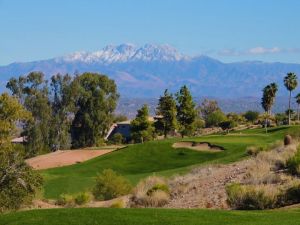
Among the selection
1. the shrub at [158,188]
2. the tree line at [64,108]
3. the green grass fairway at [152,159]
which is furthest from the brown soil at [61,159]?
the shrub at [158,188]

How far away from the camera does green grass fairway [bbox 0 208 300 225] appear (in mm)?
16609

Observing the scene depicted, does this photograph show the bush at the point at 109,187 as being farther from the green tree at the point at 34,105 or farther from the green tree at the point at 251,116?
the green tree at the point at 251,116

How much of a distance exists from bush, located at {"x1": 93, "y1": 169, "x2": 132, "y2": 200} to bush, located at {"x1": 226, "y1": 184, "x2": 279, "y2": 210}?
1352 cm

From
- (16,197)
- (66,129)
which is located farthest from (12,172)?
(66,129)

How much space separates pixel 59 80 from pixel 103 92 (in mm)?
6866

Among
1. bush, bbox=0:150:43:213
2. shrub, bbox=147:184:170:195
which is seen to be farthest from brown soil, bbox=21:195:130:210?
shrub, bbox=147:184:170:195

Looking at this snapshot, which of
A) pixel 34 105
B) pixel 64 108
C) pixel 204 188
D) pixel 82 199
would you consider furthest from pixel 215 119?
pixel 204 188

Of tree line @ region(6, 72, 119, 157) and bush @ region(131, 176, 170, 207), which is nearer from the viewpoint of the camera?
bush @ region(131, 176, 170, 207)

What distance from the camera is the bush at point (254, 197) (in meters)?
21.8

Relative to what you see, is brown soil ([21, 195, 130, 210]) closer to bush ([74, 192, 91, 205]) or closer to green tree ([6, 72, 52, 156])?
bush ([74, 192, 91, 205])

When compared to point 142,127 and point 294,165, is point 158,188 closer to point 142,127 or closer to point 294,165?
point 294,165

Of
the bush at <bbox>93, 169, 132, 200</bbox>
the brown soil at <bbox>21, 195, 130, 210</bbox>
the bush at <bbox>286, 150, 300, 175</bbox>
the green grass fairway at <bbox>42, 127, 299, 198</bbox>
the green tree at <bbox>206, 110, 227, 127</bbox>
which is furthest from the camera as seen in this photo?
the green tree at <bbox>206, 110, 227, 127</bbox>

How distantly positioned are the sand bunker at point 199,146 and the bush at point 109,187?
2048 cm

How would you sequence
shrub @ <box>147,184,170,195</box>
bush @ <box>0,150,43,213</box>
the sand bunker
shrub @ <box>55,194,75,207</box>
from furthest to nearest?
the sand bunker
shrub @ <box>55,194,75,207</box>
shrub @ <box>147,184,170,195</box>
bush @ <box>0,150,43,213</box>
